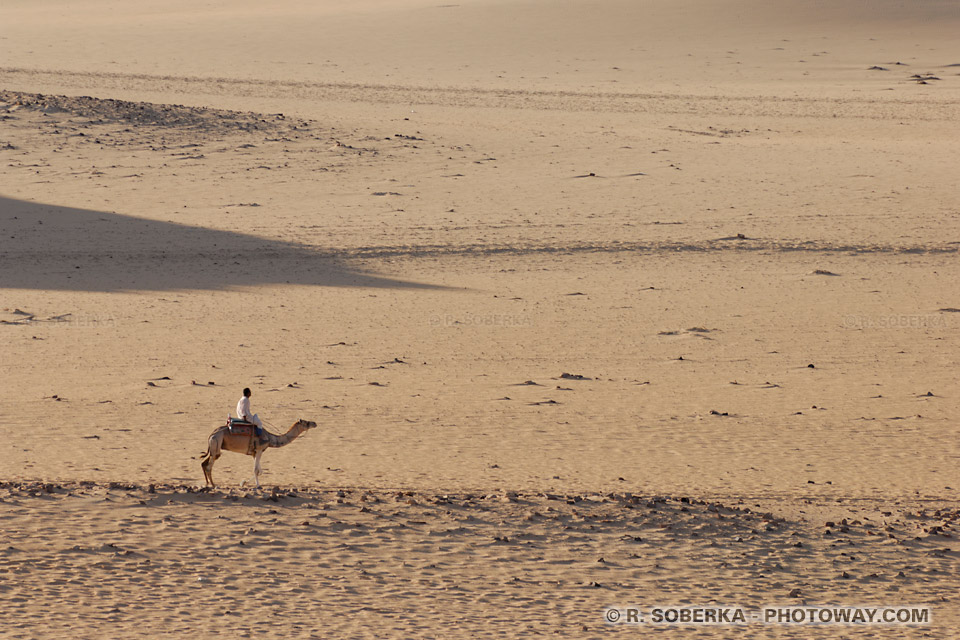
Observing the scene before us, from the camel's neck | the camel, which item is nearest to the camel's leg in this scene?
the camel

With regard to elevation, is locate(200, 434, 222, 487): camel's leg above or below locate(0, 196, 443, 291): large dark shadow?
below

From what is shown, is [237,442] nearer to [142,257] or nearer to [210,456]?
[210,456]

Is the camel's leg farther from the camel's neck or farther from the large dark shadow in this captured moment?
the large dark shadow

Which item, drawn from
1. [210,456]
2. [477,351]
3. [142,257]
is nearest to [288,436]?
[210,456]

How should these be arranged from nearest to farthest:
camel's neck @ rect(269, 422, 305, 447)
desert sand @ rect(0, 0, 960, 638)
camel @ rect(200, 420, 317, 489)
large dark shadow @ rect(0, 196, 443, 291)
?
desert sand @ rect(0, 0, 960, 638)
camel @ rect(200, 420, 317, 489)
camel's neck @ rect(269, 422, 305, 447)
large dark shadow @ rect(0, 196, 443, 291)

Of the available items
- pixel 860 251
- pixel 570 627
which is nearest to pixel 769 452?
pixel 570 627

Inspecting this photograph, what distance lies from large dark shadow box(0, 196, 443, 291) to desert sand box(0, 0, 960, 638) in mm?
93

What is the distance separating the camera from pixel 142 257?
18203 mm

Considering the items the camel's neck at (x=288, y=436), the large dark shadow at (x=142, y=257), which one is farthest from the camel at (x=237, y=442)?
the large dark shadow at (x=142, y=257)

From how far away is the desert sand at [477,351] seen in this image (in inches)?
323

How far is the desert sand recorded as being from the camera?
8211mm

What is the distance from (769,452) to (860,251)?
8.78m

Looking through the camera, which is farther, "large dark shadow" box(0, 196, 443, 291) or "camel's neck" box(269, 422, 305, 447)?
"large dark shadow" box(0, 196, 443, 291)

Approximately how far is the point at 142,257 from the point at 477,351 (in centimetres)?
694
